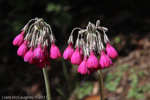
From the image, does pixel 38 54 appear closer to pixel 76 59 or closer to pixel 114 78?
pixel 76 59

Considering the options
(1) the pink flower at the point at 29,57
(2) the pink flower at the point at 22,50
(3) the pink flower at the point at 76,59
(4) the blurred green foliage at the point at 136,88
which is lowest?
(4) the blurred green foliage at the point at 136,88

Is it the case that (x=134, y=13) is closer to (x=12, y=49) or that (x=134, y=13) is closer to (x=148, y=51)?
(x=148, y=51)

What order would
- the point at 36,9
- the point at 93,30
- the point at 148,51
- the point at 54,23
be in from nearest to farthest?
the point at 93,30, the point at 148,51, the point at 54,23, the point at 36,9

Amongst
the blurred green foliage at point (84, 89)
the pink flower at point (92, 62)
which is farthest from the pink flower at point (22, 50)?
the blurred green foliage at point (84, 89)

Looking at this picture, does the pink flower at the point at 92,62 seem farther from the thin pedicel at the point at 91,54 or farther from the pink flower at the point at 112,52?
the pink flower at the point at 112,52

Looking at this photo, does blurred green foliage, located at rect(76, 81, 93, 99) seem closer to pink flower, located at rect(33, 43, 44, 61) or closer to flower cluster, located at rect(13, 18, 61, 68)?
flower cluster, located at rect(13, 18, 61, 68)

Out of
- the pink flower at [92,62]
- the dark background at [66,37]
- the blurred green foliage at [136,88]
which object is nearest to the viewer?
the pink flower at [92,62]

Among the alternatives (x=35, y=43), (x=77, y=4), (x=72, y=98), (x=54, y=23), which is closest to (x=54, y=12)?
(x=54, y=23)

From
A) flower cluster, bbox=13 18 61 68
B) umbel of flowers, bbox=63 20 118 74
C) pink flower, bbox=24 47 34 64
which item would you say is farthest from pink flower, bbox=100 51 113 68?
pink flower, bbox=24 47 34 64

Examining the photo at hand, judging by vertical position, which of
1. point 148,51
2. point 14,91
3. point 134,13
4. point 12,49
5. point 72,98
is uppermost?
point 134,13
